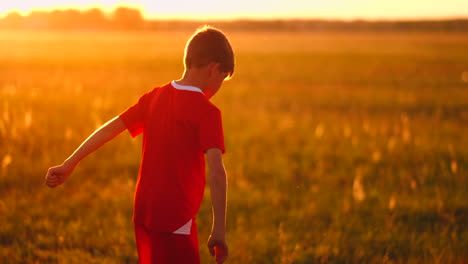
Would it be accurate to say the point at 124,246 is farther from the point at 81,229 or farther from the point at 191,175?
the point at 191,175

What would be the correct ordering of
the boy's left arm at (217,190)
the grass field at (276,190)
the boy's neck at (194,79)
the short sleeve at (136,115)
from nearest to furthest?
the boy's left arm at (217,190), the boy's neck at (194,79), the short sleeve at (136,115), the grass field at (276,190)

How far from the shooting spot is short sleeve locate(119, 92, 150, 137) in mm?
1948

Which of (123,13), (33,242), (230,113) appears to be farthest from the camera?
(123,13)

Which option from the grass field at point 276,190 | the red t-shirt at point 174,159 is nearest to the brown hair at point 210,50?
the red t-shirt at point 174,159

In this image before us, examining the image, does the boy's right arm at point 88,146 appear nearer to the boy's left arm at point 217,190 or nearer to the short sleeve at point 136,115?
the short sleeve at point 136,115

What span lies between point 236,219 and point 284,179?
42.8 inches

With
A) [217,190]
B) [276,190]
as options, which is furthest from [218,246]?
[276,190]

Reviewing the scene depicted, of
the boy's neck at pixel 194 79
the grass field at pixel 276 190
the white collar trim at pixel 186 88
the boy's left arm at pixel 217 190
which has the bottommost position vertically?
the grass field at pixel 276 190

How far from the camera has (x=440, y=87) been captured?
13.4 meters

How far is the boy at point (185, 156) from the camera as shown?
1.70 m

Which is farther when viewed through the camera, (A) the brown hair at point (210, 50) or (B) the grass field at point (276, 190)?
(B) the grass field at point (276, 190)

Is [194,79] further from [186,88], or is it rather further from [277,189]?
[277,189]

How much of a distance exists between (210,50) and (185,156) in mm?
378

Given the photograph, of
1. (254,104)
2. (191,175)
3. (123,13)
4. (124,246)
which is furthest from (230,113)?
(123,13)
